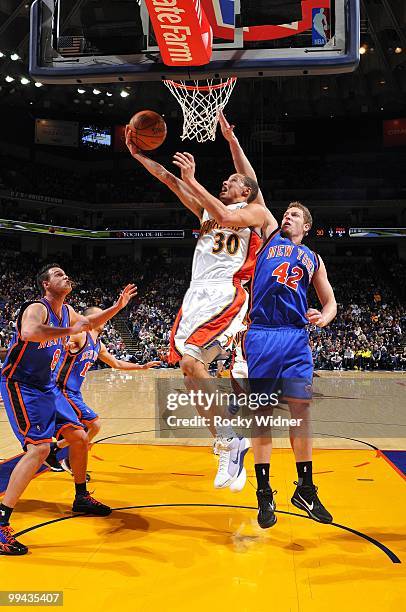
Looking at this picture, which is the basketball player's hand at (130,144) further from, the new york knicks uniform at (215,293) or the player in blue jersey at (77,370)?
the player in blue jersey at (77,370)

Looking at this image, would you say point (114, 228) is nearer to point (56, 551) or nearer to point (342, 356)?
point (342, 356)

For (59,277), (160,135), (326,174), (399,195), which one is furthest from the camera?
(326,174)

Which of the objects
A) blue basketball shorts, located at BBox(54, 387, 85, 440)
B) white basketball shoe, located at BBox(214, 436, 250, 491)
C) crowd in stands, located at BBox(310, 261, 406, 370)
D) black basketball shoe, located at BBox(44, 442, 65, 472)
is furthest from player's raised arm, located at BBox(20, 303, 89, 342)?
crowd in stands, located at BBox(310, 261, 406, 370)

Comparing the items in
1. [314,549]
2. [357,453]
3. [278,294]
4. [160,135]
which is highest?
[160,135]

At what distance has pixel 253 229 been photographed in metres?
4.45

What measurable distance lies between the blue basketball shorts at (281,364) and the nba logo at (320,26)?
2.88 m

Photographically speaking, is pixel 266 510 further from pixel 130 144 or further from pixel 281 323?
pixel 130 144

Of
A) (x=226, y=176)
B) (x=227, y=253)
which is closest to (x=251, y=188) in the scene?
(x=227, y=253)

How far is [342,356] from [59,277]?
56.8ft

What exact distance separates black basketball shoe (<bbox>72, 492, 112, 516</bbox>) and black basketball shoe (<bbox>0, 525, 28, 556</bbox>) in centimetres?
93

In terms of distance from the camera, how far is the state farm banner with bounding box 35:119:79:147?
98.2 feet

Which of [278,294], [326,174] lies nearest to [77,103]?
[326,174]

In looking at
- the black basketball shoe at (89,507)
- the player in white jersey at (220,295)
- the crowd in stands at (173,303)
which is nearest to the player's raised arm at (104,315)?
the player in white jersey at (220,295)

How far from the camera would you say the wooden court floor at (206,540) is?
3174 mm
